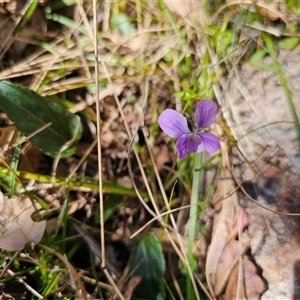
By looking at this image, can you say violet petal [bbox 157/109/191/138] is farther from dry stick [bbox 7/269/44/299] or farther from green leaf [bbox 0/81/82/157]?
dry stick [bbox 7/269/44/299]

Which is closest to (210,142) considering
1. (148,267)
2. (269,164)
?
(269,164)

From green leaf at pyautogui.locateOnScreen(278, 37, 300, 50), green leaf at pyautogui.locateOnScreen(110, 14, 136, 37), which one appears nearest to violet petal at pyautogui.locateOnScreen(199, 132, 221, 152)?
green leaf at pyautogui.locateOnScreen(278, 37, 300, 50)

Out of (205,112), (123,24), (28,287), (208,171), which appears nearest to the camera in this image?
(205,112)

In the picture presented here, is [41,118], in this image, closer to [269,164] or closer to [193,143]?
[193,143]

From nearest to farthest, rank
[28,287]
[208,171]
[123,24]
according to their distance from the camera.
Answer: [28,287]
[208,171]
[123,24]

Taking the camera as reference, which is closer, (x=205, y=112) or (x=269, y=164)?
(x=205, y=112)

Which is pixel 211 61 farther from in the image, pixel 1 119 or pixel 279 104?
pixel 1 119
